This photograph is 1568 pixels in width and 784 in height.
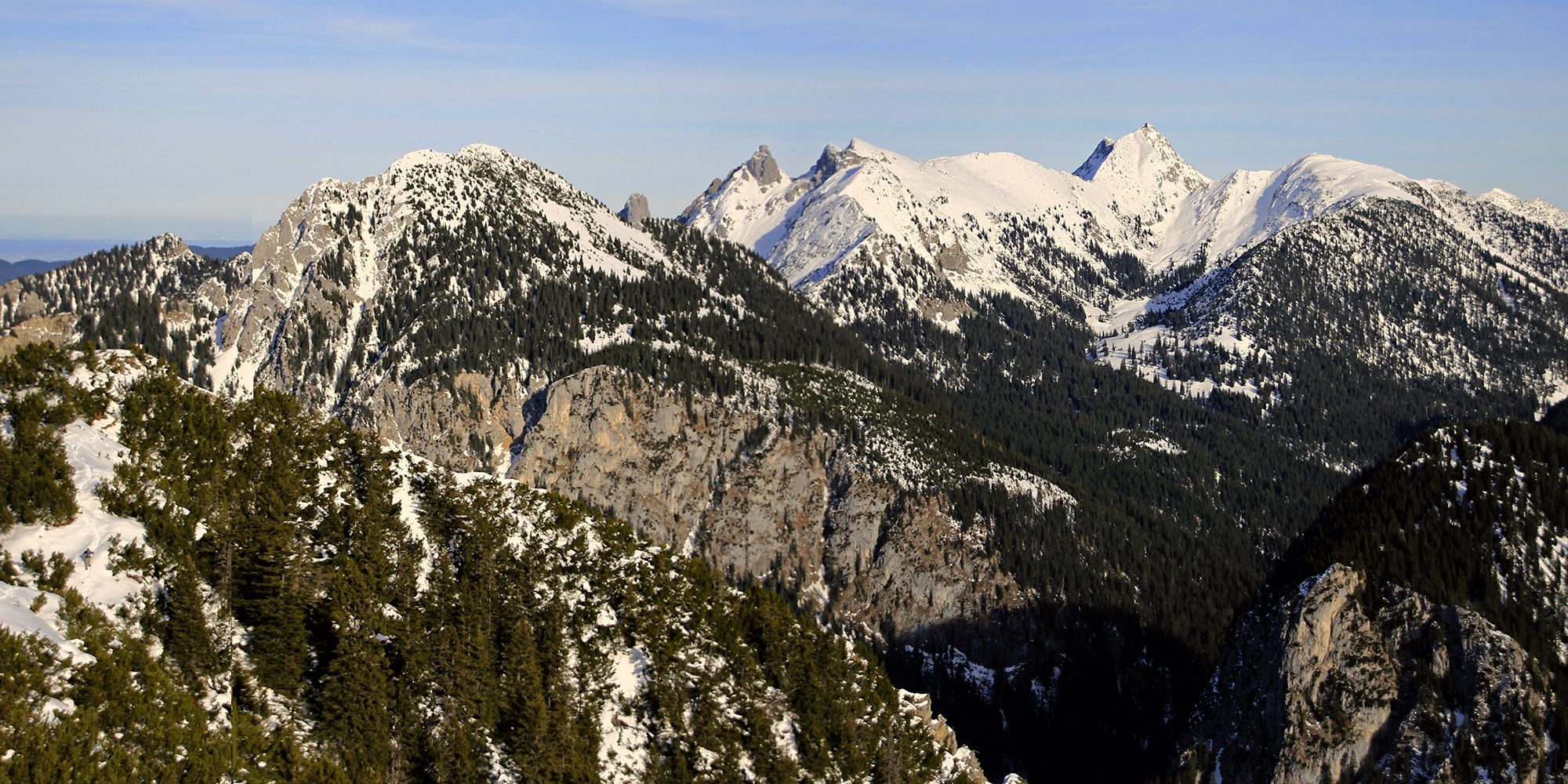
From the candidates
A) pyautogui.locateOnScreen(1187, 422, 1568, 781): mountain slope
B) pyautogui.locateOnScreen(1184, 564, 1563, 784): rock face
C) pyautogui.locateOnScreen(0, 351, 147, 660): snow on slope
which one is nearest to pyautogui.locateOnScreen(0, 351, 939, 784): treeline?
pyautogui.locateOnScreen(0, 351, 147, 660): snow on slope

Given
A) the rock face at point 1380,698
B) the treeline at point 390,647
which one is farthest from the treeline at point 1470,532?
the treeline at point 390,647

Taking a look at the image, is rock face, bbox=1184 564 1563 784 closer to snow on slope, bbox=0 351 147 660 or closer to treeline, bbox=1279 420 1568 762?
treeline, bbox=1279 420 1568 762

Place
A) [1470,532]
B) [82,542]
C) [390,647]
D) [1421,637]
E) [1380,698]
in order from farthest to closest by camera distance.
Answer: [1470,532], [1380,698], [1421,637], [390,647], [82,542]

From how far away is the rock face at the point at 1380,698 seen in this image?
9306cm

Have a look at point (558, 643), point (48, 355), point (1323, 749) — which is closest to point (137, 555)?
point (48, 355)

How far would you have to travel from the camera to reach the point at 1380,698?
9969cm

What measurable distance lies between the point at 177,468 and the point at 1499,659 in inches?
4291

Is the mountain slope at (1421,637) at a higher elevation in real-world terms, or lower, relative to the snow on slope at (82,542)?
higher

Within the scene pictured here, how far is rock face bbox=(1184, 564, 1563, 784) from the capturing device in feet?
305

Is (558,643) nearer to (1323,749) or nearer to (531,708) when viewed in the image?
(531,708)

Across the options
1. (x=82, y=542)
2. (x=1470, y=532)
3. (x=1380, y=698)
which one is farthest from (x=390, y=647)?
(x=1470, y=532)

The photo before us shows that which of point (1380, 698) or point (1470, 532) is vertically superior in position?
point (1470, 532)

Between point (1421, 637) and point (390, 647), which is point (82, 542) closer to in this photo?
point (390, 647)

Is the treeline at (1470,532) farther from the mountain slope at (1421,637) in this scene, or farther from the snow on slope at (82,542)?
the snow on slope at (82,542)
